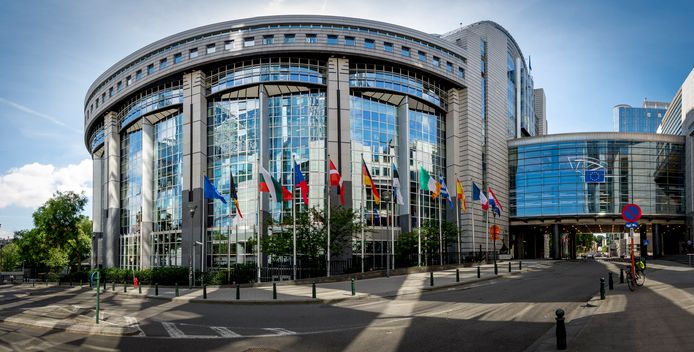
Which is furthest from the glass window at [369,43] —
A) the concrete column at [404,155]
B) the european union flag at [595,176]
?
the european union flag at [595,176]

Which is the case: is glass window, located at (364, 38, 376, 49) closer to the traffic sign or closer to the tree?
the traffic sign

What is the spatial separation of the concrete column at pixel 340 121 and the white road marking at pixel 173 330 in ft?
109

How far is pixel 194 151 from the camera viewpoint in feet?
176

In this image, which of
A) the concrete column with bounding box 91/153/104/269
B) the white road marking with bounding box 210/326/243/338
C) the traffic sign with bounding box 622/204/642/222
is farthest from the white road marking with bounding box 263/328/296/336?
the concrete column with bounding box 91/153/104/269

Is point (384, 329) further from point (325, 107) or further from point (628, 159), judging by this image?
point (628, 159)

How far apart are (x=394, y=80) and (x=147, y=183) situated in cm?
3457

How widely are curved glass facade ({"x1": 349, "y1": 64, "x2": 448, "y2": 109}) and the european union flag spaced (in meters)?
33.0

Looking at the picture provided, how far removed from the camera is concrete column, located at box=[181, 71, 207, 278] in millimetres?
52438

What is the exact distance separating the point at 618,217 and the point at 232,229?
204ft

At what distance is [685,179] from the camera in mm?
76312

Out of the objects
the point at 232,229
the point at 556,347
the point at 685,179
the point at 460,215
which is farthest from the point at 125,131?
the point at 685,179

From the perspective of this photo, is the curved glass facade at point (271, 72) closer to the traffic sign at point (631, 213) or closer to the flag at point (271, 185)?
the flag at point (271, 185)

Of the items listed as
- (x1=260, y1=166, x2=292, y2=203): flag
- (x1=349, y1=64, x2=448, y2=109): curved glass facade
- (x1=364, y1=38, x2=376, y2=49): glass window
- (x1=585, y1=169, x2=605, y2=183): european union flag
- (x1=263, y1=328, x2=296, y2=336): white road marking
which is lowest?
(x1=263, y1=328, x2=296, y2=336): white road marking

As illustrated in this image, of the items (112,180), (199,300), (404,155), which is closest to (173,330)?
(199,300)
